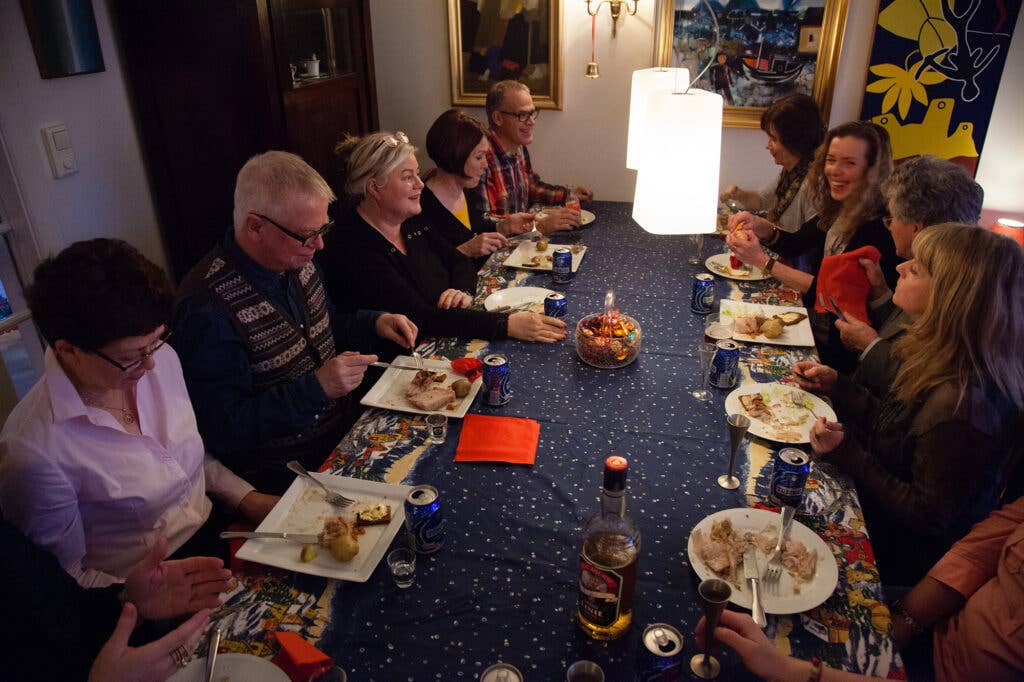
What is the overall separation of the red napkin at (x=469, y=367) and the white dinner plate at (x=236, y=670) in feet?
3.10

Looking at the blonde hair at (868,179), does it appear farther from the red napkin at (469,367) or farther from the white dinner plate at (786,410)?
the red napkin at (469,367)

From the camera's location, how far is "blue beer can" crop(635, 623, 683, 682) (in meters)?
1.03

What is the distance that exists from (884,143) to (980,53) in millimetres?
1507

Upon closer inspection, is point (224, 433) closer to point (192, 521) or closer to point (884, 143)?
point (192, 521)

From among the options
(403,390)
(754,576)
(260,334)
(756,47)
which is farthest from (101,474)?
(756,47)

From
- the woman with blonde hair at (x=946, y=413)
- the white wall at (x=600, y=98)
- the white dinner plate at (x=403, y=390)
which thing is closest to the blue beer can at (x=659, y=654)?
the woman with blonde hair at (x=946, y=413)

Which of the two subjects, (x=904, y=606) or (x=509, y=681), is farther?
(x=904, y=606)

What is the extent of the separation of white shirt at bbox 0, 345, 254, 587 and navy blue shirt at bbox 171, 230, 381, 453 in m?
0.07

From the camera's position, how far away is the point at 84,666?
3.80ft

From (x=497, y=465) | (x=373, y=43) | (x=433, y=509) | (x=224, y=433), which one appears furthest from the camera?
(x=373, y=43)

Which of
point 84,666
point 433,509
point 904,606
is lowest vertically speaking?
point 904,606

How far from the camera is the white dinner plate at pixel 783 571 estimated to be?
1.19 meters

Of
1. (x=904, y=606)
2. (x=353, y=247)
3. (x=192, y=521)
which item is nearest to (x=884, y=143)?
(x=904, y=606)

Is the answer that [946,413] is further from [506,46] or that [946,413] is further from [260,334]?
[506,46]
